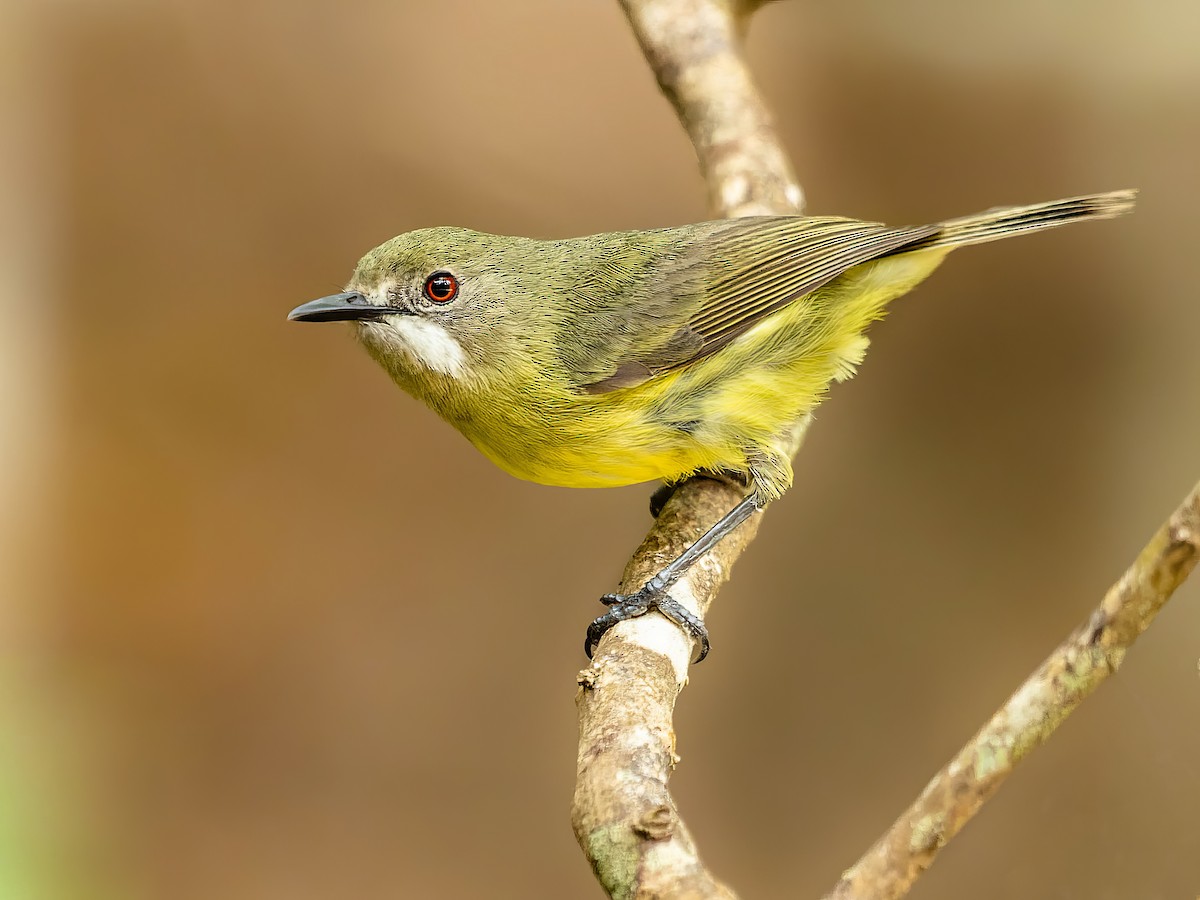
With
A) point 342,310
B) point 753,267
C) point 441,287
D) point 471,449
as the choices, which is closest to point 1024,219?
point 753,267

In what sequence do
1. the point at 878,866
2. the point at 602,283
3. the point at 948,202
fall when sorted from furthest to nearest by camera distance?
the point at 948,202 → the point at 602,283 → the point at 878,866

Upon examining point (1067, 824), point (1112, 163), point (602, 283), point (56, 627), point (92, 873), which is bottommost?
point (92, 873)

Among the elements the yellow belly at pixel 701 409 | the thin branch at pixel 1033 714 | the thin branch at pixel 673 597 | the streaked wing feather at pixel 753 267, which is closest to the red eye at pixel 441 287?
the yellow belly at pixel 701 409

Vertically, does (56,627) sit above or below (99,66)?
below

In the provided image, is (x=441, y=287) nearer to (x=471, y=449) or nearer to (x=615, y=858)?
(x=615, y=858)

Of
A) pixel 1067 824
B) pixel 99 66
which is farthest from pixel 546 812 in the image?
pixel 99 66

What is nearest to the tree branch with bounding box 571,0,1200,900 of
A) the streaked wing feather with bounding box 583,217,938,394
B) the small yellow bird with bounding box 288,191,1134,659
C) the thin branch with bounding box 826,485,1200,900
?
the thin branch with bounding box 826,485,1200,900

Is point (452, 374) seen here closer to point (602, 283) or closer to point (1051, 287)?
point (602, 283)

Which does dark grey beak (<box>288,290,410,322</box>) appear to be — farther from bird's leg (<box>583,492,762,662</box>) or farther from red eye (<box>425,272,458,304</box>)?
bird's leg (<box>583,492,762,662</box>)
